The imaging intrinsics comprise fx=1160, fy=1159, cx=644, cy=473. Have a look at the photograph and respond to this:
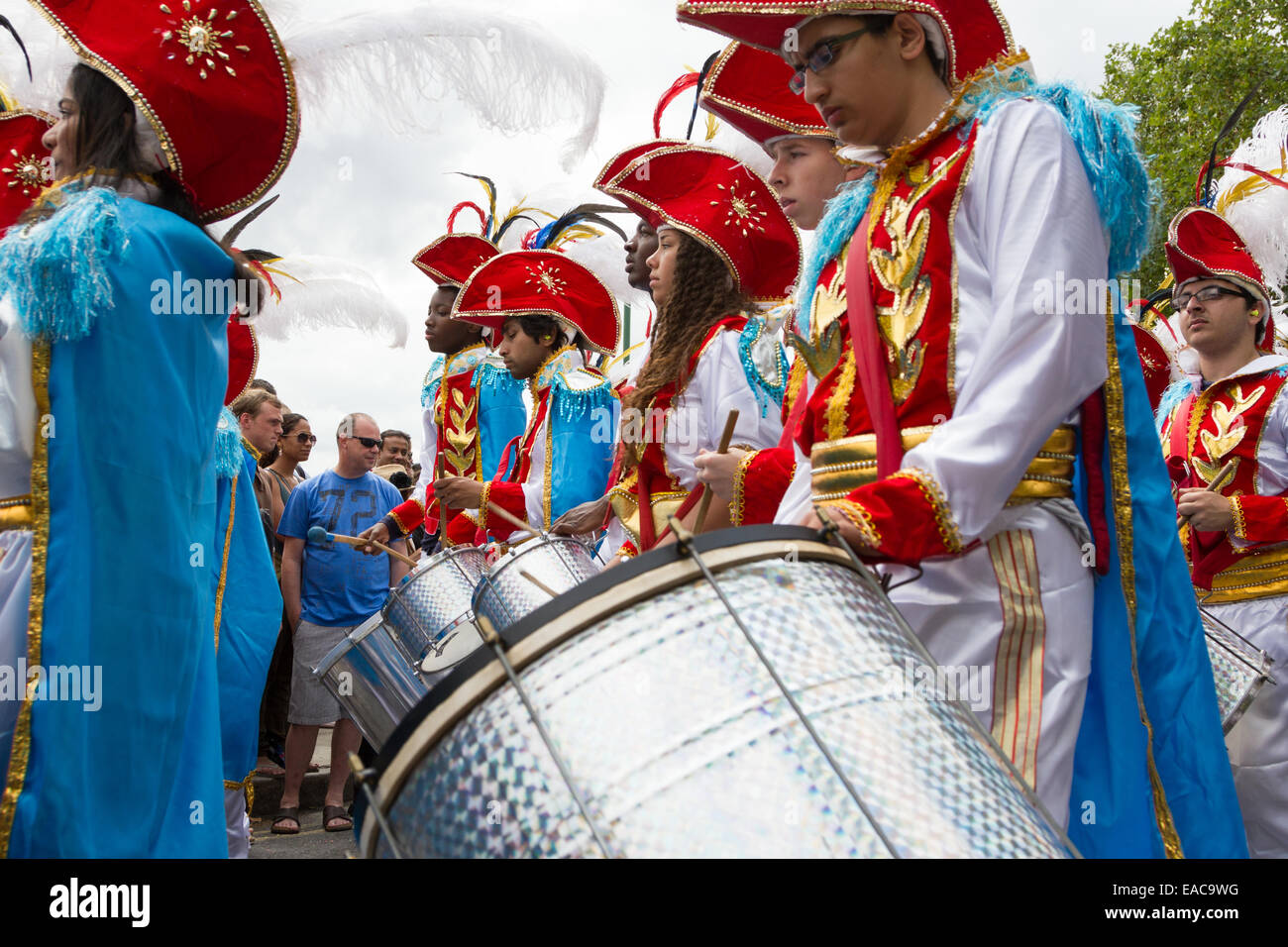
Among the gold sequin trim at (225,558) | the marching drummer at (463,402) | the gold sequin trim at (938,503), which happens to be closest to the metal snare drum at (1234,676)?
the gold sequin trim at (938,503)

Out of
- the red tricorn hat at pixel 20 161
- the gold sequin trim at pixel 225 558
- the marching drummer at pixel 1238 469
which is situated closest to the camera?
the red tricorn hat at pixel 20 161

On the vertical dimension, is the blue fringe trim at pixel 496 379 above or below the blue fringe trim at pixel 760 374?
above

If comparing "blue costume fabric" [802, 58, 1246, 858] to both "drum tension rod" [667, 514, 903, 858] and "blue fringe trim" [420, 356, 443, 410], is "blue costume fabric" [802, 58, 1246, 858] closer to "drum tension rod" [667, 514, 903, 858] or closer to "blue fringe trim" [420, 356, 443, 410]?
"drum tension rod" [667, 514, 903, 858]

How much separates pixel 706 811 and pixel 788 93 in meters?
2.43

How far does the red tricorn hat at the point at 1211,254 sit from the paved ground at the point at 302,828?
14.5ft

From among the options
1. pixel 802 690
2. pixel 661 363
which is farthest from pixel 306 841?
pixel 802 690

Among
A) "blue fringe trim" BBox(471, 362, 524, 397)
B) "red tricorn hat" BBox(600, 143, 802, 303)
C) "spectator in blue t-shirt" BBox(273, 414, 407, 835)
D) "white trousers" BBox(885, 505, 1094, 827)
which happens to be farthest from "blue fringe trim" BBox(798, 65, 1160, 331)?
"spectator in blue t-shirt" BBox(273, 414, 407, 835)

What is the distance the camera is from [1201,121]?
19750mm

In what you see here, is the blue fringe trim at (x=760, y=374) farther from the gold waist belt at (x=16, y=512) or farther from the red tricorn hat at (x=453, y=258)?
the red tricorn hat at (x=453, y=258)

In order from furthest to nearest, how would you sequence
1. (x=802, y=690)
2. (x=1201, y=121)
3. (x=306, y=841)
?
(x=1201, y=121) < (x=306, y=841) < (x=802, y=690)

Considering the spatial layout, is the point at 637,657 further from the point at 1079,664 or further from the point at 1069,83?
the point at 1069,83

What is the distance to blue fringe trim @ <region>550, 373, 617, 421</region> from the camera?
5422 millimetres

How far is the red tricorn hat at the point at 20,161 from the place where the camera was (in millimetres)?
3449

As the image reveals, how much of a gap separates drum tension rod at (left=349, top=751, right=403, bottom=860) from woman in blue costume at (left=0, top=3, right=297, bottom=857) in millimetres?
1223
